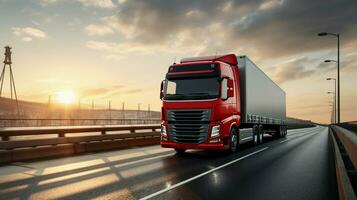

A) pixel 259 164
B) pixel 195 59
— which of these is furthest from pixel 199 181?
pixel 195 59

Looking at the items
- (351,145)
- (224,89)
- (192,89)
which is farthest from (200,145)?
(351,145)

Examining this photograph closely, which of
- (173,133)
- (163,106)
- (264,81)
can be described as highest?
(264,81)

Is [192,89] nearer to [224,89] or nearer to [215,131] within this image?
[224,89]

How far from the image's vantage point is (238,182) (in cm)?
806

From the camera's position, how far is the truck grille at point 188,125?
40.6 feet

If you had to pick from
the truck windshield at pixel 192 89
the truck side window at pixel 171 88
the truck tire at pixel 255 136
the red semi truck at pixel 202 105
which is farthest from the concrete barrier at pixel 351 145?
the truck side window at pixel 171 88

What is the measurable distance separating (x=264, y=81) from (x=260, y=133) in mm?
2890

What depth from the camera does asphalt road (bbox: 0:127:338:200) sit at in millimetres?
6699

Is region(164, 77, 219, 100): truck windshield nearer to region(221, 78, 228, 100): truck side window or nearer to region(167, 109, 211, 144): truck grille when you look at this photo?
region(221, 78, 228, 100): truck side window

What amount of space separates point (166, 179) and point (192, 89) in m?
5.12

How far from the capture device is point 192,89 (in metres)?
12.8

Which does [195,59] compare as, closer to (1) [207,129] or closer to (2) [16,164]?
(1) [207,129]

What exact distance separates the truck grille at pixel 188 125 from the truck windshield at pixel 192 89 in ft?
1.77

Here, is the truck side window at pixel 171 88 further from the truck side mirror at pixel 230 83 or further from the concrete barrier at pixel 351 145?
the concrete barrier at pixel 351 145
